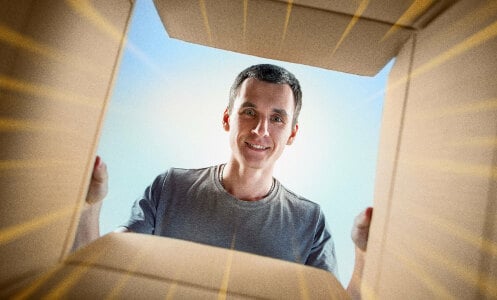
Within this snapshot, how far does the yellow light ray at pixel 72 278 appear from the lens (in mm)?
411

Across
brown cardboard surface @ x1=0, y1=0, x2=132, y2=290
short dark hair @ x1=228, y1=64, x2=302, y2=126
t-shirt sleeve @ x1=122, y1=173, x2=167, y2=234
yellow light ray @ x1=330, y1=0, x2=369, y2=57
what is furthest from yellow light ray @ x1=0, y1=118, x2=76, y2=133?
short dark hair @ x1=228, y1=64, x2=302, y2=126

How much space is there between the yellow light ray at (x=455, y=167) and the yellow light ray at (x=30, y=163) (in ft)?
1.58

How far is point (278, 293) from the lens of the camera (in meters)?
0.49

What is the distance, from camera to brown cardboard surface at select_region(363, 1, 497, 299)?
0.40 metres

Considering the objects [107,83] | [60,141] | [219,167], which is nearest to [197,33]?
[107,83]

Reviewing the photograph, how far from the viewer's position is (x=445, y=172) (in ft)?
1.53

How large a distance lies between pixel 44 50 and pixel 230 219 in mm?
716

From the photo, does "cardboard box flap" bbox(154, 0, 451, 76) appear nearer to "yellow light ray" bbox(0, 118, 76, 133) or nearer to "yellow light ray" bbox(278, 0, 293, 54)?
"yellow light ray" bbox(278, 0, 293, 54)

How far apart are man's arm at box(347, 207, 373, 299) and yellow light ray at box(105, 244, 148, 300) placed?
0.36m

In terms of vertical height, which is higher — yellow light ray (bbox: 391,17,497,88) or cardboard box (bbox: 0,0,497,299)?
yellow light ray (bbox: 391,17,497,88)

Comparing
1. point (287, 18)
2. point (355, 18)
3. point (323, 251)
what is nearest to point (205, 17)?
point (287, 18)

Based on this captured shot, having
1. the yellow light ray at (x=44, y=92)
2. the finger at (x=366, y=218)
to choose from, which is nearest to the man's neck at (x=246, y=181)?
the finger at (x=366, y=218)

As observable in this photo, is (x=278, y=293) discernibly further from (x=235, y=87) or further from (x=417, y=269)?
(x=235, y=87)

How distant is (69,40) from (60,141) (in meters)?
0.13
